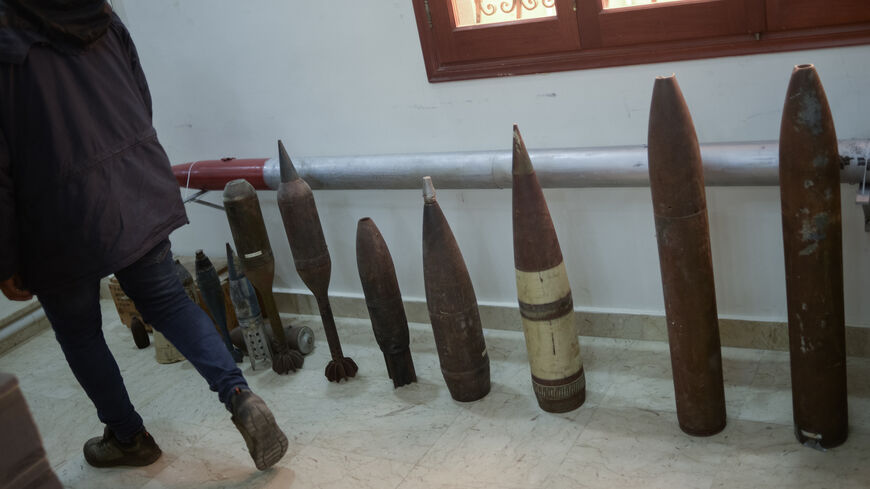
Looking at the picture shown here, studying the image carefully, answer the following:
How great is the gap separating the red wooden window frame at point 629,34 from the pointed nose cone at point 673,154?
50 centimetres

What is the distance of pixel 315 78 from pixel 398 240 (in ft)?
2.44

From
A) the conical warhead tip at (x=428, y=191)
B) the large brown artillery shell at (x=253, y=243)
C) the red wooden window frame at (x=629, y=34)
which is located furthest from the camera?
the large brown artillery shell at (x=253, y=243)

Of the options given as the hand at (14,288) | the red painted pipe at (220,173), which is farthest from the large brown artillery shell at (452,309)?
the hand at (14,288)

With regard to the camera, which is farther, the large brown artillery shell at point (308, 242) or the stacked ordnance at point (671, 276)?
the large brown artillery shell at point (308, 242)

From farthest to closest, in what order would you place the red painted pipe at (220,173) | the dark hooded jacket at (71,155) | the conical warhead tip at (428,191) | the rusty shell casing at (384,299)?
the red painted pipe at (220,173) → the rusty shell casing at (384,299) → the conical warhead tip at (428,191) → the dark hooded jacket at (71,155)

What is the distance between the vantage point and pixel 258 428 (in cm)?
255

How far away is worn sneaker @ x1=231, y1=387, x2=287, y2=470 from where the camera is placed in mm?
2545

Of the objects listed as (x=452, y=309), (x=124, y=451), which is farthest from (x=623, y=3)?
(x=124, y=451)

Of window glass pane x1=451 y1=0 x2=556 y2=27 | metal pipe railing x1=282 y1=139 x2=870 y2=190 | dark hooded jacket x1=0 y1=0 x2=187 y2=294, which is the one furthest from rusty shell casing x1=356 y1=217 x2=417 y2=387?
window glass pane x1=451 y1=0 x2=556 y2=27

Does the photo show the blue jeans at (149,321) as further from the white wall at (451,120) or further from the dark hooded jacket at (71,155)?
the white wall at (451,120)

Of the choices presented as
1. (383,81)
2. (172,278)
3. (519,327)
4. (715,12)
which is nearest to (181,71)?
(383,81)

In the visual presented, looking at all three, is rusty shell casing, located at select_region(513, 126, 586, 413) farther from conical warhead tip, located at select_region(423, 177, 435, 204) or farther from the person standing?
the person standing

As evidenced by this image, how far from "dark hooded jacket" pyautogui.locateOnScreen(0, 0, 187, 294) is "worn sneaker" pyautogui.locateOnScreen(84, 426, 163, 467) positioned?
0.67 m

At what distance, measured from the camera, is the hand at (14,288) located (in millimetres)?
2495
